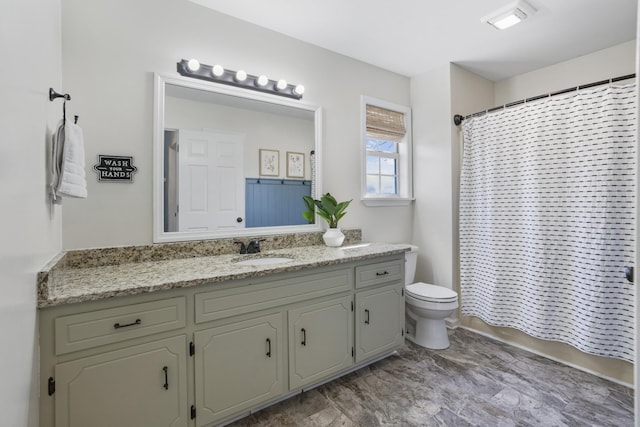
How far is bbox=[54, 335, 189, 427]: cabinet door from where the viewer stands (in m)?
1.18

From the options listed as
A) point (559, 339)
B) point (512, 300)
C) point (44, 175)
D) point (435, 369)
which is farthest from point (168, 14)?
point (559, 339)

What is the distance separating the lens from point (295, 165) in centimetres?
239

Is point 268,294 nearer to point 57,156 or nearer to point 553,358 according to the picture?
point 57,156

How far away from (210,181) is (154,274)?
2.46 ft

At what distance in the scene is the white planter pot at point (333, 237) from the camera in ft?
7.73

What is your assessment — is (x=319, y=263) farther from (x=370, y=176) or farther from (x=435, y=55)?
(x=435, y=55)

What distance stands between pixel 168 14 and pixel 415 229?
8.88 feet

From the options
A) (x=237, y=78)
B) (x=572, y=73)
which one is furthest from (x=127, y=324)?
(x=572, y=73)

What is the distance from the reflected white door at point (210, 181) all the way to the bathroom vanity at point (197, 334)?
9.9 inches

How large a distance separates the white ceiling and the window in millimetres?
449

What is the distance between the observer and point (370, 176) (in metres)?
2.90

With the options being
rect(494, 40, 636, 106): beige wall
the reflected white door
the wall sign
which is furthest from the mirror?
rect(494, 40, 636, 106): beige wall

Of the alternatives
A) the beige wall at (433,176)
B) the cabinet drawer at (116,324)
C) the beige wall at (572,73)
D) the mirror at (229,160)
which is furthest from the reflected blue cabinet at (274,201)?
the beige wall at (572,73)

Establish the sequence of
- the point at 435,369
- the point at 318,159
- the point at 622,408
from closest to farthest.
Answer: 1. the point at 622,408
2. the point at 435,369
3. the point at 318,159
